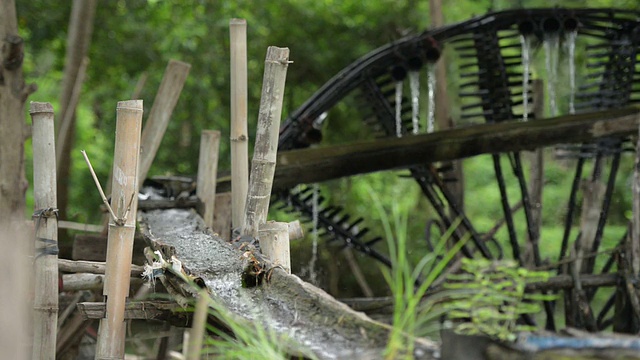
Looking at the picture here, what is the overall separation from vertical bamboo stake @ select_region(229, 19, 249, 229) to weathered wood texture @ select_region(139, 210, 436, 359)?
0.39 m

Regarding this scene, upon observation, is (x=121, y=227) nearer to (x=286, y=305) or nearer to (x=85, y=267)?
(x=85, y=267)

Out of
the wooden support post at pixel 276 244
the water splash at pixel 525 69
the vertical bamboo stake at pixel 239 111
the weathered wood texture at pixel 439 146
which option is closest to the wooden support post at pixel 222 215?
the weathered wood texture at pixel 439 146

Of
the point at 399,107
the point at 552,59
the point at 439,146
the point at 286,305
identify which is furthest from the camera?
A: the point at 399,107

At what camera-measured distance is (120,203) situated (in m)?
4.74

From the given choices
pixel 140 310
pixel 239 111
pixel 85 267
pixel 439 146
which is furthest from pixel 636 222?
pixel 85 267

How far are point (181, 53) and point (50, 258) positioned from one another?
9326 mm

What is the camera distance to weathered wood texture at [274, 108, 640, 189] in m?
8.12

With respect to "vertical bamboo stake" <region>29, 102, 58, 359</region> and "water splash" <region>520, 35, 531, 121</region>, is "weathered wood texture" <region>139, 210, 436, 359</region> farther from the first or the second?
"water splash" <region>520, 35, 531, 121</region>

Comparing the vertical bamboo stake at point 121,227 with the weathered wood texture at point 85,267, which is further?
the weathered wood texture at point 85,267

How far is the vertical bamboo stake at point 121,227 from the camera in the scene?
4684 millimetres

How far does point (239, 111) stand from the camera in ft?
19.6

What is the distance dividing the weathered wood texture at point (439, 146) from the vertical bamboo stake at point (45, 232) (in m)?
3.14

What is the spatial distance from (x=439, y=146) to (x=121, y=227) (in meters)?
4.25

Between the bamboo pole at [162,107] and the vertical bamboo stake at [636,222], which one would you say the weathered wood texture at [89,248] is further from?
the vertical bamboo stake at [636,222]
